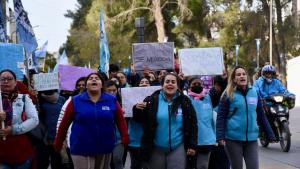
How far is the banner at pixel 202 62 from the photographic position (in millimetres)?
8867

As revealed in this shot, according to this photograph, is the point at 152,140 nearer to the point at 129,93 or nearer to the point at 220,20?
the point at 129,93


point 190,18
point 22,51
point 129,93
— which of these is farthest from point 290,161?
point 190,18

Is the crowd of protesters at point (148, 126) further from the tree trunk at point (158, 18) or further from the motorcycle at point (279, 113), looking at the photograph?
the tree trunk at point (158, 18)

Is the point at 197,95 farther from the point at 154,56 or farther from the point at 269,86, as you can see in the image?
the point at 269,86

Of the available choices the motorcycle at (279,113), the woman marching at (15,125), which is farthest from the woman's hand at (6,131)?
the motorcycle at (279,113)

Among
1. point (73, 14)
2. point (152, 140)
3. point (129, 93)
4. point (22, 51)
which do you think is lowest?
point (152, 140)

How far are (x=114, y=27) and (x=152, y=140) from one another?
2932 centimetres

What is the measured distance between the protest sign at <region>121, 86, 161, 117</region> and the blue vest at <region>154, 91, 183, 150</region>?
976mm

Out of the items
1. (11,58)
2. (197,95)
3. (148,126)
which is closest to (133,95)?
(197,95)

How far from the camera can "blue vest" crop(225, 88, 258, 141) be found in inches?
268

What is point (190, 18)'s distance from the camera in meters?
36.8

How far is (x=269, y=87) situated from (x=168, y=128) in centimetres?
637

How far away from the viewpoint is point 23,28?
925 cm

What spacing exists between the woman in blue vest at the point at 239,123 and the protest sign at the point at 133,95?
0.88 meters
